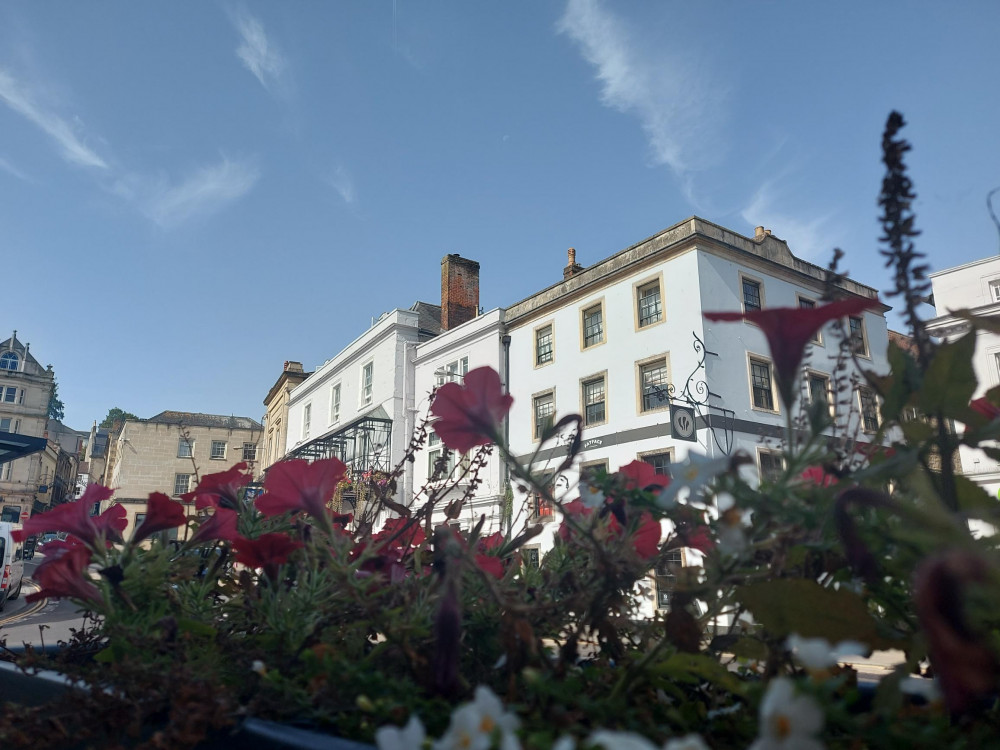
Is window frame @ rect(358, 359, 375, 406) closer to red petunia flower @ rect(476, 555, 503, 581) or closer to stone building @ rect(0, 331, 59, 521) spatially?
red petunia flower @ rect(476, 555, 503, 581)

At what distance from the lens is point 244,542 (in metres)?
0.87

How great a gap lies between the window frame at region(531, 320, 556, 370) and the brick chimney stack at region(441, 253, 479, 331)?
4.35 meters

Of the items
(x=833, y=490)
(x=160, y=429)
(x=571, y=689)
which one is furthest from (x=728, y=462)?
(x=160, y=429)

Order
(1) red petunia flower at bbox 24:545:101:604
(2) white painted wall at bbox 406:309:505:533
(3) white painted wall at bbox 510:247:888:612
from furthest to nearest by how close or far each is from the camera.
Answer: (2) white painted wall at bbox 406:309:505:533 < (3) white painted wall at bbox 510:247:888:612 < (1) red petunia flower at bbox 24:545:101:604

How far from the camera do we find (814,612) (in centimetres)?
55

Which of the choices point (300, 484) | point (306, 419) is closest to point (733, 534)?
point (300, 484)

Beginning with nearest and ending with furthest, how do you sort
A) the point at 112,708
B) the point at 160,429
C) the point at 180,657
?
the point at 112,708 < the point at 180,657 < the point at 160,429

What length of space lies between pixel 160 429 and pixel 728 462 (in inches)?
1572

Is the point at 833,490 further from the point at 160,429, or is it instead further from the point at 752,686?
the point at 160,429

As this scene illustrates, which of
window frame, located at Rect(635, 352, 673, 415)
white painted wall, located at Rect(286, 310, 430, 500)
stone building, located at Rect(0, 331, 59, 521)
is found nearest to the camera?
window frame, located at Rect(635, 352, 673, 415)

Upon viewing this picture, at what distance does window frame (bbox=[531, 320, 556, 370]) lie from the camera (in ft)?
59.4

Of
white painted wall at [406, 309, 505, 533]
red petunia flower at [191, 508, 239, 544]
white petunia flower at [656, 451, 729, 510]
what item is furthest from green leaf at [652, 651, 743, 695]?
white painted wall at [406, 309, 505, 533]

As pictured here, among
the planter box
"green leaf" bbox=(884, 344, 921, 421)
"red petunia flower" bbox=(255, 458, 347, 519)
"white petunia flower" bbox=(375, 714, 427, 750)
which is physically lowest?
the planter box

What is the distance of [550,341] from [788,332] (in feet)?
58.4
